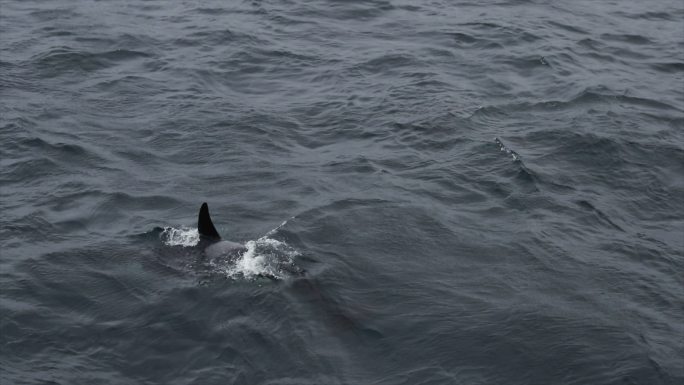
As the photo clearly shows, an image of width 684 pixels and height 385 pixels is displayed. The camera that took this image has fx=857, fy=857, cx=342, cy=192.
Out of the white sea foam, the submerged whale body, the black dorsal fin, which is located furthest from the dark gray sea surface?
the black dorsal fin

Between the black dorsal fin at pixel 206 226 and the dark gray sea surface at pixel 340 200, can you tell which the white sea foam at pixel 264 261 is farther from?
the black dorsal fin at pixel 206 226

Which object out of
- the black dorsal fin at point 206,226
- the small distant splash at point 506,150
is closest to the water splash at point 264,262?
the black dorsal fin at point 206,226

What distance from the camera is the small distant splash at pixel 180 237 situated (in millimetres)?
17062

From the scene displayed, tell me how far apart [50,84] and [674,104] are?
18.3 m

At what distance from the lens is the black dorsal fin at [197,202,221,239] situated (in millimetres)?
16375

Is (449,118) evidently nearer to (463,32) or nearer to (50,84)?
(463,32)

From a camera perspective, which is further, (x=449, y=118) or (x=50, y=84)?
(x=50, y=84)

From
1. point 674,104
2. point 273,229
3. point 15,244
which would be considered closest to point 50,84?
point 15,244

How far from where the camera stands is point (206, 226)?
1664 cm

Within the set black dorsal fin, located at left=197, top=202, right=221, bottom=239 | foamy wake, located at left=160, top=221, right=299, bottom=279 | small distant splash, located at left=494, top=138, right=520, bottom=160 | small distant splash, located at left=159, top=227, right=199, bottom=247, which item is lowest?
small distant splash, located at left=159, top=227, right=199, bottom=247

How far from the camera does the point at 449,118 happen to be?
23.2 metres

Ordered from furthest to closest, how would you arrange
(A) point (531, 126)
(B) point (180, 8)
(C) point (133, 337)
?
(B) point (180, 8) → (A) point (531, 126) → (C) point (133, 337)

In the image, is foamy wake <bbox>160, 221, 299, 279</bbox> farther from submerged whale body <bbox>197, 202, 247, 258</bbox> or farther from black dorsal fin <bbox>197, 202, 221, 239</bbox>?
black dorsal fin <bbox>197, 202, 221, 239</bbox>

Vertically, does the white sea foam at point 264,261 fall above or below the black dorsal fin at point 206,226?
below
